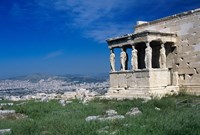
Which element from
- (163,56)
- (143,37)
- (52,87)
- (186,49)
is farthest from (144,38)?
(52,87)

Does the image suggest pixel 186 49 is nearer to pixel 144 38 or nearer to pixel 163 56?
pixel 163 56

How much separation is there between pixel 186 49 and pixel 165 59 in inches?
53.5

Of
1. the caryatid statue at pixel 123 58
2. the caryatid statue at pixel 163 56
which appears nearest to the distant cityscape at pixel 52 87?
the caryatid statue at pixel 123 58

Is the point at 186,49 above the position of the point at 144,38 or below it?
below

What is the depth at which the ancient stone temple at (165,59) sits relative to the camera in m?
19.4

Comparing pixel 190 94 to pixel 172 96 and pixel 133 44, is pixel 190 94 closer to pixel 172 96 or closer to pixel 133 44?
pixel 172 96

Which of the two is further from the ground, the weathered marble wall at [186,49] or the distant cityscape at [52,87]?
the weathered marble wall at [186,49]

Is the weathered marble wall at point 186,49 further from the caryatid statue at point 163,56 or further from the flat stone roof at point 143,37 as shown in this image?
the caryatid statue at point 163,56

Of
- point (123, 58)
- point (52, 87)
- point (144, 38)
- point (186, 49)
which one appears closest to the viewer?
point (144, 38)

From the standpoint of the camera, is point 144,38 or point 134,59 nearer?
point 144,38

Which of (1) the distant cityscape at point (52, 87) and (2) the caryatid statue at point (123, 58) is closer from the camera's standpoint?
(2) the caryatid statue at point (123, 58)

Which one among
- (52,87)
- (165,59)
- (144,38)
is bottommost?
(52,87)

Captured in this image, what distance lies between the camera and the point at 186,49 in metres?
A: 20.0

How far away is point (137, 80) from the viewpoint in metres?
20.3
